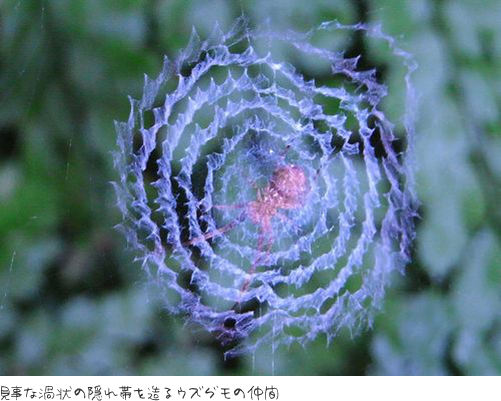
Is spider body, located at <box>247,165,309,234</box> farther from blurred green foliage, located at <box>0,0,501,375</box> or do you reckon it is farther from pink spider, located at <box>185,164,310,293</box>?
blurred green foliage, located at <box>0,0,501,375</box>

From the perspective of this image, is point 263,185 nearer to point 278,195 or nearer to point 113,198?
point 278,195

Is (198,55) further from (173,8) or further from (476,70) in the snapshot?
(476,70)

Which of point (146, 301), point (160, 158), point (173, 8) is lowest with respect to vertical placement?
point (146, 301)

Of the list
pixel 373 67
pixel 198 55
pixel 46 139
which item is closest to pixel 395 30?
pixel 373 67

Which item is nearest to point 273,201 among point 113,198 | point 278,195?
point 278,195

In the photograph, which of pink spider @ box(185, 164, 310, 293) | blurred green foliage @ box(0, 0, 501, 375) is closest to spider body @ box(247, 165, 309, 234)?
pink spider @ box(185, 164, 310, 293)

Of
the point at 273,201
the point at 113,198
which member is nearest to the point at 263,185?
the point at 273,201
